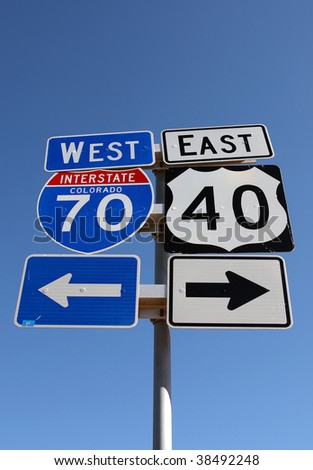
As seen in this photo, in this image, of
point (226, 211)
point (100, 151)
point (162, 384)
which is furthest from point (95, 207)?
point (162, 384)

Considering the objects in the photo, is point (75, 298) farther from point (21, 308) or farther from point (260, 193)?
point (260, 193)

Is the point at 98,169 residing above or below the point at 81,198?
above

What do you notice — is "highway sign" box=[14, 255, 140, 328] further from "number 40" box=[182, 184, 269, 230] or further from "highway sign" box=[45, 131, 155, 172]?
"highway sign" box=[45, 131, 155, 172]

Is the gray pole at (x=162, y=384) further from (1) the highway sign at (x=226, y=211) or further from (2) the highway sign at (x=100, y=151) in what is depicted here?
(2) the highway sign at (x=100, y=151)

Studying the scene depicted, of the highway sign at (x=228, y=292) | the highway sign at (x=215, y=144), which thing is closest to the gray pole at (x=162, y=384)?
the highway sign at (x=228, y=292)

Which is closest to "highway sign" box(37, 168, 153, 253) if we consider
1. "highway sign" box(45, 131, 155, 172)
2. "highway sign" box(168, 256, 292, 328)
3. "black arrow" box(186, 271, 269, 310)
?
"highway sign" box(45, 131, 155, 172)

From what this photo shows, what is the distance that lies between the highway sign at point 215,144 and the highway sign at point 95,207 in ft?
1.02

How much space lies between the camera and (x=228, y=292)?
1.93 m

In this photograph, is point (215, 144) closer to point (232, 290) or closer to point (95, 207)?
point (95, 207)

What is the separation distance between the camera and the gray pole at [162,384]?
178 centimetres

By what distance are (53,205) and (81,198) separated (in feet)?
0.54
